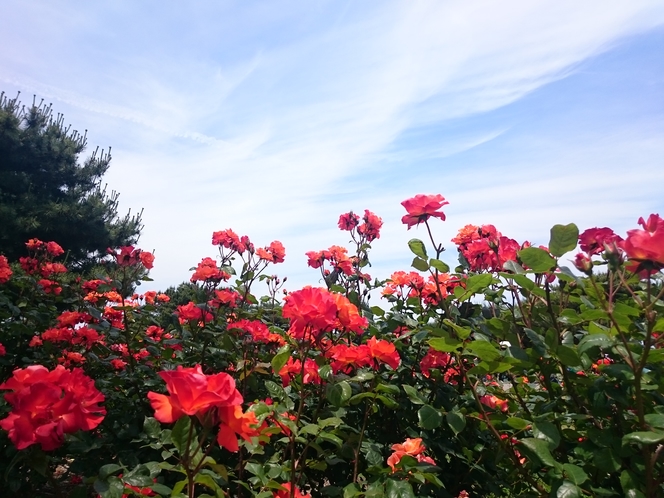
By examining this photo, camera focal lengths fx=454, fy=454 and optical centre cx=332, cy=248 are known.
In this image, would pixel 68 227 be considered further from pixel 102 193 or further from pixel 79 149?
pixel 79 149

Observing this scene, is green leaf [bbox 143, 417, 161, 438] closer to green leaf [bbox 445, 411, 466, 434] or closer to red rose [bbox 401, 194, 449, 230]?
green leaf [bbox 445, 411, 466, 434]

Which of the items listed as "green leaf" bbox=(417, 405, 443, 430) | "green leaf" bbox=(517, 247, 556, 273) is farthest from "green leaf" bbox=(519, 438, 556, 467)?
"green leaf" bbox=(517, 247, 556, 273)

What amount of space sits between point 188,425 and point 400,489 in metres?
0.58

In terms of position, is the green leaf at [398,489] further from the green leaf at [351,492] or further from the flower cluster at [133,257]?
the flower cluster at [133,257]

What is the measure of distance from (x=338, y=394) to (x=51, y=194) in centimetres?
1288

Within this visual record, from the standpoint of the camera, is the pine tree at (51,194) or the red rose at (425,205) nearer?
the red rose at (425,205)

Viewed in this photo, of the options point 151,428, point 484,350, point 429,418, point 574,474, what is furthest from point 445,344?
point 151,428

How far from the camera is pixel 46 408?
1095 millimetres

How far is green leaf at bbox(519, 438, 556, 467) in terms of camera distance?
120 centimetres

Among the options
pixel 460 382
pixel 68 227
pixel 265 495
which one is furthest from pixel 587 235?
pixel 68 227

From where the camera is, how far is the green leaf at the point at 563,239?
133 cm

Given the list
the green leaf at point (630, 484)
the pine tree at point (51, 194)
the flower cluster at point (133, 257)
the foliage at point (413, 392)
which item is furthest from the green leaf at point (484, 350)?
the pine tree at point (51, 194)

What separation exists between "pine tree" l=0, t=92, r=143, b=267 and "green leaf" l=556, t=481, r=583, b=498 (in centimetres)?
1150

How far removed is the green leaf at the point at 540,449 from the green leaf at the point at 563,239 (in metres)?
0.53
